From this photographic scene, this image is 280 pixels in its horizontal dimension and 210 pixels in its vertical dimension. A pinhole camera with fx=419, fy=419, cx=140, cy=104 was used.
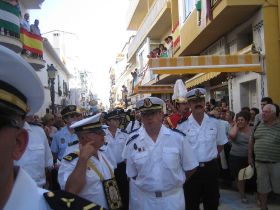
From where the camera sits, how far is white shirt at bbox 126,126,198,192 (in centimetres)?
425

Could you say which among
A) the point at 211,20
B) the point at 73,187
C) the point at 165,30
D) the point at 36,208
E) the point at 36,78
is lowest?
the point at 73,187

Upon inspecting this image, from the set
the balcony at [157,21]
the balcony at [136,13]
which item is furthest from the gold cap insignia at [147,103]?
the balcony at [136,13]

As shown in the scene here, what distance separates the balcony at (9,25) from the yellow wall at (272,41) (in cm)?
779

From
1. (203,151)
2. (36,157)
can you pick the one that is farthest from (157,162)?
(203,151)

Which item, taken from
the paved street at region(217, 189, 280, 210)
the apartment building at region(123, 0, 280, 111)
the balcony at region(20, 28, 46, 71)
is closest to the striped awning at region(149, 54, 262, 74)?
the apartment building at region(123, 0, 280, 111)

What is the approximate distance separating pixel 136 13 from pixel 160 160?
114ft

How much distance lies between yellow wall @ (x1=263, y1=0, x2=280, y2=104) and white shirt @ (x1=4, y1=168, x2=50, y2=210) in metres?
10.2

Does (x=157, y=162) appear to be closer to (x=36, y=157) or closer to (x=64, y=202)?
(x=36, y=157)

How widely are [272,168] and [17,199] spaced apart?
20.1 feet

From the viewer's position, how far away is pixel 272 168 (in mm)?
6914

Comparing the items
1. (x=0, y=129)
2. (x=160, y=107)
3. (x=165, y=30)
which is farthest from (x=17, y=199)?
(x=165, y=30)

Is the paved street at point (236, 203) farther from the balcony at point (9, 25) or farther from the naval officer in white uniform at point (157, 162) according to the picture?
the balcony at point (9, 25)

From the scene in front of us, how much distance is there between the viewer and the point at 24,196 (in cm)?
144

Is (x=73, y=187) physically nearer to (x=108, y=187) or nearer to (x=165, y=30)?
(x=108, y=187)
